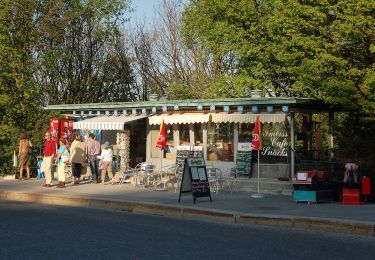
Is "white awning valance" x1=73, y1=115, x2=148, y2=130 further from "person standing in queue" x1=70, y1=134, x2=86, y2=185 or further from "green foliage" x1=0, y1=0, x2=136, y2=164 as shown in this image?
"green foliage" x1=0, y1=0, x2=136, y2=164

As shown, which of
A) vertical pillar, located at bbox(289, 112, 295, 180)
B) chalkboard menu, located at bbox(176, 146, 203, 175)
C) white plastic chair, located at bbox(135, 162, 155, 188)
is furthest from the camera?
chalkboard menu, located at bbox(176, 146, 203, 175)

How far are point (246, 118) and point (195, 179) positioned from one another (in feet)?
13.5

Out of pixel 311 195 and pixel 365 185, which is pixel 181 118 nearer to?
pixel 311 195

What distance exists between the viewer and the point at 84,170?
23438mm

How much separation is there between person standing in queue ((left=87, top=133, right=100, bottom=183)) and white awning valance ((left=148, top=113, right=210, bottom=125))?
7.25ft

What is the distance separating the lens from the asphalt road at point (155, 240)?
29.3 feet

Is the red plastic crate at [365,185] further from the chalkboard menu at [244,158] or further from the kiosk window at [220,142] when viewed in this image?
the kiosk window at [220,142]

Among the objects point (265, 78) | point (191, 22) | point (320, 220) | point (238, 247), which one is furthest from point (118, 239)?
point (191, 22)

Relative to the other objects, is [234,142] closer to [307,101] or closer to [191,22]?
[307,101]

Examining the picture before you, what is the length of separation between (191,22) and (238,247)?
25.4 meters

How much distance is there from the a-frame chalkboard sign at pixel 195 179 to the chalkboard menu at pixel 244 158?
330cm

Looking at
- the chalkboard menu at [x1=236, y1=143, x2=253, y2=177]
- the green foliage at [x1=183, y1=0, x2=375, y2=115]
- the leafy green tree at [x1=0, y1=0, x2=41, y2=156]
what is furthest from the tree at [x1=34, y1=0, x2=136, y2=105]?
the chalkboard menu at [x1=236, y1=143, x2=253, y2=177]

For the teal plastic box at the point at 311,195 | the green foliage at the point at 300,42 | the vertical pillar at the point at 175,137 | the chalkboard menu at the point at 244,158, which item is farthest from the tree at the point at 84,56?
the teal plastic box at the point at 311,195

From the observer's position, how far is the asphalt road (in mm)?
8922
